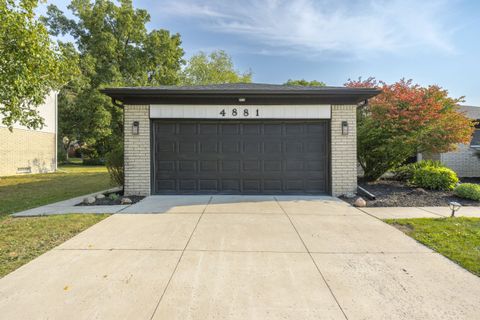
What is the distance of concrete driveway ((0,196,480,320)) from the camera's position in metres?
2.31

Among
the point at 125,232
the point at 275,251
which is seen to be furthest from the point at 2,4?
the point at 275,251

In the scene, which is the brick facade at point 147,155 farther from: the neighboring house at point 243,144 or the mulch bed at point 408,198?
the mulch bed at point 408,198

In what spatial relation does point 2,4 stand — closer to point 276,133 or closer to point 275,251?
point 276,133

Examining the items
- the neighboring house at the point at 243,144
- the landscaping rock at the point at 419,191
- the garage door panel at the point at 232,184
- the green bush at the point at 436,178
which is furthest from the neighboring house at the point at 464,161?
the garage door panel at the point at 232,184

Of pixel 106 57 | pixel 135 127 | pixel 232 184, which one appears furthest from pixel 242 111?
pixel 106 57

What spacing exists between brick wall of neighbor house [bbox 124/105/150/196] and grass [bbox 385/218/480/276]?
641cm

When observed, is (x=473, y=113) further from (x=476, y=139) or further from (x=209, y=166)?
(x=209, y=166)

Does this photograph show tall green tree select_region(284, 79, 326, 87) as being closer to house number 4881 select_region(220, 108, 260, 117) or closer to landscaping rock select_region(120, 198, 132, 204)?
house number 4881 select_region(220, 108, 260, 117)

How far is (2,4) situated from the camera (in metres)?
5.61

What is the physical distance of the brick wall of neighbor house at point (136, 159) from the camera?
24.5 feet

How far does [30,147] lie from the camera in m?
15.1

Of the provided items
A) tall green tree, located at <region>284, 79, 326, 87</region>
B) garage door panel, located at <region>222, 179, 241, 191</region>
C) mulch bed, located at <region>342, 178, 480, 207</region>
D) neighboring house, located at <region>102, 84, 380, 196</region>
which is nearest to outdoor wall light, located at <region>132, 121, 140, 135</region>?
neighboring house, located at <region>102, 84, 380, 196</region>

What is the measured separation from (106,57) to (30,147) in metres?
10.6

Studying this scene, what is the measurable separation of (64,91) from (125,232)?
2354 cm
